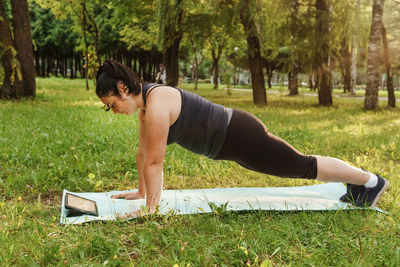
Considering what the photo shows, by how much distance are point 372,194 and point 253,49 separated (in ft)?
33.2

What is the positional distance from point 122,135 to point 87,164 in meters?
1.70

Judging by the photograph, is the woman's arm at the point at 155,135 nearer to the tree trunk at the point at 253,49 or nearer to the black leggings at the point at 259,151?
the black leggings at the point at 259,151

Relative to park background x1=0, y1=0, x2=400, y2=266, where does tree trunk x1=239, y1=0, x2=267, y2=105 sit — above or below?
above

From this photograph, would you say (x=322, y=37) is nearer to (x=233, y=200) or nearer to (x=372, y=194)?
(x=372, y=194)

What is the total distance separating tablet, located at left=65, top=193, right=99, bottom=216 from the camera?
315 cm

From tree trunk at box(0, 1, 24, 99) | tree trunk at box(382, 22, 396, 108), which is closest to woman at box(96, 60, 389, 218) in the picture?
tree trunk at box(0, 1, 24, 99)

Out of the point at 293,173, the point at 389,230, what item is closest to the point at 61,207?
the point at 293,173

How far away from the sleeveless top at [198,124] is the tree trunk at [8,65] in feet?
28.2

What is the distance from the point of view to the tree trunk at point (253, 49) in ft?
39.0

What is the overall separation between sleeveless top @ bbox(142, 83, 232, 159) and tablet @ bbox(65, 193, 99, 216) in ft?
3.08

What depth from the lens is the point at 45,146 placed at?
5.25 meters

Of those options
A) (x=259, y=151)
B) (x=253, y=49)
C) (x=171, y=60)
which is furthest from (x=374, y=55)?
(x=259, y=151)

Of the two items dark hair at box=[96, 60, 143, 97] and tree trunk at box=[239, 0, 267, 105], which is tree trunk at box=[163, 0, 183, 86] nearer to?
tree trunk at box=[239, 0, 267, 105]

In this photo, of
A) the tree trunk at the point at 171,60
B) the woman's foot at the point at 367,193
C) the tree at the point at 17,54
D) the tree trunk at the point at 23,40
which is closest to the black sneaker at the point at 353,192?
the woman's foot at the point at 367,193
